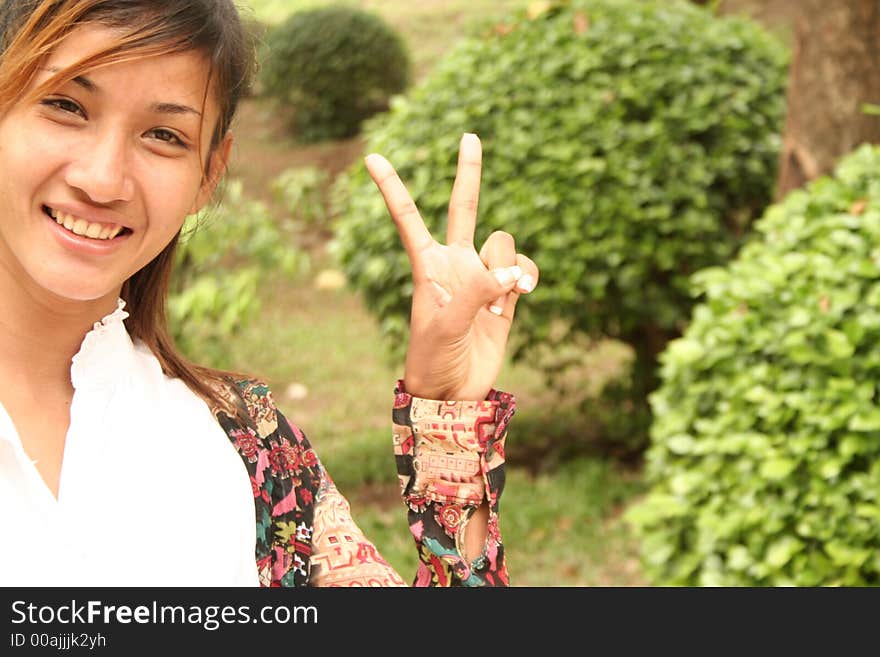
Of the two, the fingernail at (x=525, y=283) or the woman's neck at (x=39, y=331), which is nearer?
the woman's neck at (x=39, y=331)

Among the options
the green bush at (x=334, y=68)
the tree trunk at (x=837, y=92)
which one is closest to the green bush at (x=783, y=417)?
the tree trunk at (x=837, y=92)

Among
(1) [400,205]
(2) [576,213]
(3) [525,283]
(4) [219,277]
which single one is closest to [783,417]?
(3) [525,283]

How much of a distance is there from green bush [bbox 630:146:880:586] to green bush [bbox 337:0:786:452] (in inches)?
47.1

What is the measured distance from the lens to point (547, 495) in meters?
4.87

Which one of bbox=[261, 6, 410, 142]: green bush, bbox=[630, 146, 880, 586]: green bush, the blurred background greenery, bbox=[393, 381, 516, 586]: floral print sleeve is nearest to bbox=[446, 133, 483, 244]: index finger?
bbox=[393, 381, 516, 586]: floral print sleeve

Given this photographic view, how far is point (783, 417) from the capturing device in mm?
2895

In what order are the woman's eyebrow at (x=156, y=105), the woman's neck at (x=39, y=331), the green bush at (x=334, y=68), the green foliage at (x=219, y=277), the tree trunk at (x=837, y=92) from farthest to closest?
the green bush at (x=334, y=68), the green foliage at (x=219, y=277), the tree trunk at (x=837, y=92), the woman's neck at (x=39, y=331), the woman's eyebrow at (x=156, y=105)

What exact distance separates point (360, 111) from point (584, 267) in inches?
276

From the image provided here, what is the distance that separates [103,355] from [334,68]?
378 inches

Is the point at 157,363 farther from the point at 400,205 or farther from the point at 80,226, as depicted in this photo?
the point at 400,205

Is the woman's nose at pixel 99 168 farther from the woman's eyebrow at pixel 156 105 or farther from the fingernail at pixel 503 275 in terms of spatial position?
the fingernail at pixel 503 275

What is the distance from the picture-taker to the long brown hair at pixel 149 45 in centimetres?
138

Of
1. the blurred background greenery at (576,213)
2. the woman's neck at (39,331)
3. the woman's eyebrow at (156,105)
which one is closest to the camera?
the woman's eyebrow at (156,105)

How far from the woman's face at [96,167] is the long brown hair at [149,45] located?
0.04ft
